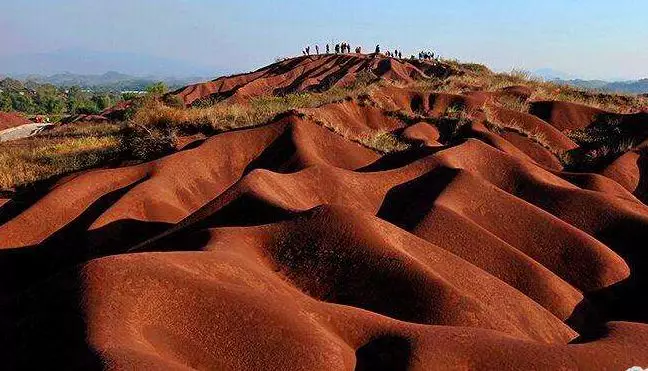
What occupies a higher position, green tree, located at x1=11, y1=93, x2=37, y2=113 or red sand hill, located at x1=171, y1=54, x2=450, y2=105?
red sand hill, located at x1=171, y1=54, x2=450, y2=105

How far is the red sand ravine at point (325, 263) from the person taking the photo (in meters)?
4.90

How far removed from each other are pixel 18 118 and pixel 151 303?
2405 inches

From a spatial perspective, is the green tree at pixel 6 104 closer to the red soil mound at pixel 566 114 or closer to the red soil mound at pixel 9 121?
the red soil mound at pixel 9 121

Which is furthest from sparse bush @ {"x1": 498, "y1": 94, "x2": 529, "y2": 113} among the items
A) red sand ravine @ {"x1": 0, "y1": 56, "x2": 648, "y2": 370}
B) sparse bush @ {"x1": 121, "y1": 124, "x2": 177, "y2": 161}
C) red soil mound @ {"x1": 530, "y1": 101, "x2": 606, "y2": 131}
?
sparse bush @ {"x1": 121, "y1": 124, "x2": 177, "y2": 161}

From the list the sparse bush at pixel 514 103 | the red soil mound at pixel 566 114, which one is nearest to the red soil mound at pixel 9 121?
the sparse bush at pixel 514 103

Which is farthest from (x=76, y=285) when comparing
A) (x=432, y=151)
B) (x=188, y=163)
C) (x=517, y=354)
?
(x=432, y=151)

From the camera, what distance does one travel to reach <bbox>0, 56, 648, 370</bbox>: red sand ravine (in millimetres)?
4902

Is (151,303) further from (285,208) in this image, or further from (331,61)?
(331,61)

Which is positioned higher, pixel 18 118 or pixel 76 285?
pixel 76 285

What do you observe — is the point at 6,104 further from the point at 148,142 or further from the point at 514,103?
the point at 514,103

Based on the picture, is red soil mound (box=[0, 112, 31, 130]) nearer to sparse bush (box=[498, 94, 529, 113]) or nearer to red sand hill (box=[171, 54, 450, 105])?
red sand hill (box=[171, 54, 450, 105])

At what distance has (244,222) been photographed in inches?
333

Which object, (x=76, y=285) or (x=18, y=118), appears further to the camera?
(x=18, y=118)

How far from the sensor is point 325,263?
23.2ft
